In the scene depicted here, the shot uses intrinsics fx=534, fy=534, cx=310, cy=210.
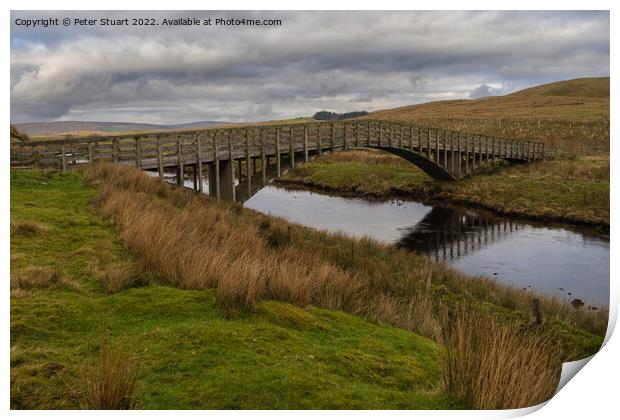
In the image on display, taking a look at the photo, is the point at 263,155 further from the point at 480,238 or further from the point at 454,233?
the point at 480,238

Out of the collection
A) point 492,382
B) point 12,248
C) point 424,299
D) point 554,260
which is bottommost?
point 554,260

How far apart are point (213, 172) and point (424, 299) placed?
13727mm

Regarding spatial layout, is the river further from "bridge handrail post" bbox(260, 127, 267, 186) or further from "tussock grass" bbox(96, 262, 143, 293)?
"tussock grass" bbox(96, 262, 143, 293)

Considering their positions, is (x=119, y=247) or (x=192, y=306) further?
(x=119, y=247)

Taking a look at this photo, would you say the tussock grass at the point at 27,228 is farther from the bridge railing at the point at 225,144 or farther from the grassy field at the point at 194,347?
the bridge railing at the point at 225,144

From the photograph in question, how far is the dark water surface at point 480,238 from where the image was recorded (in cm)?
1688

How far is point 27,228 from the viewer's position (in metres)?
8.91

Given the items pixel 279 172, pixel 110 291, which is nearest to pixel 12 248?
pixel 110 291

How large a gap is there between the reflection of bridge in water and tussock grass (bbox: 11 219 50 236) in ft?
49.4

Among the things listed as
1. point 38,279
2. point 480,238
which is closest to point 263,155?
point 480,238

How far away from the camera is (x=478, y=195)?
34.3 metres

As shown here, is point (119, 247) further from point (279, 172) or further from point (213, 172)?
point (279, 172)

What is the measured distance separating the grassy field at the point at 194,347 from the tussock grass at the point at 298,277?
13.5 inches

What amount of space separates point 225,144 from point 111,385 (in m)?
17.7
